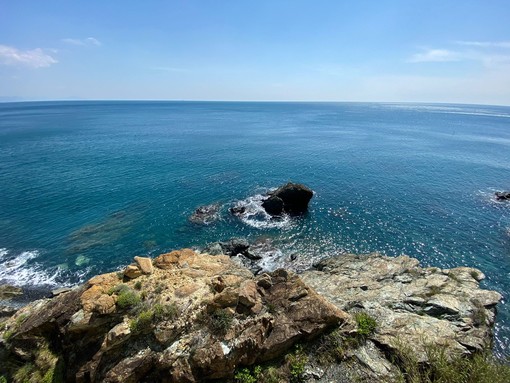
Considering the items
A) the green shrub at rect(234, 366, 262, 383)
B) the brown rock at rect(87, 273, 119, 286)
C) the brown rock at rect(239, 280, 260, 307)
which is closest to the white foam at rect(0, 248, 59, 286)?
the brown rock at rect(87, 273, 119, 286)

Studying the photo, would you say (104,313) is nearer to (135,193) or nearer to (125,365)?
(125,365)

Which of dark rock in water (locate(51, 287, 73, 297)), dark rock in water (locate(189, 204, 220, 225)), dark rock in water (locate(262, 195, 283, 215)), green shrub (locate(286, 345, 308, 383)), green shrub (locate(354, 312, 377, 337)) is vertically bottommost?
dark rock in water (locate(51, 287, 73, 297))

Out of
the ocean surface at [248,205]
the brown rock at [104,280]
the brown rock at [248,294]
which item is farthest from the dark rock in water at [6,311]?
the brown rock at [248,294]

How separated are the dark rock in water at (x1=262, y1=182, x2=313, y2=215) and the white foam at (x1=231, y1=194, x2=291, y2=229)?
1.28 metres

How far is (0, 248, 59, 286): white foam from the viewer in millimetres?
37034

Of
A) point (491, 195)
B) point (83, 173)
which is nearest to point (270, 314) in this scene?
point (491, 195)

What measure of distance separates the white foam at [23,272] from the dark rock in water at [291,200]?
32.8 m

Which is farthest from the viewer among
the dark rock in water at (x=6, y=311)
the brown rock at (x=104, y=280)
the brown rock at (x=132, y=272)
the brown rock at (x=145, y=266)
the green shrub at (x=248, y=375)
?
the dark rock in water at (x=6, y=311)

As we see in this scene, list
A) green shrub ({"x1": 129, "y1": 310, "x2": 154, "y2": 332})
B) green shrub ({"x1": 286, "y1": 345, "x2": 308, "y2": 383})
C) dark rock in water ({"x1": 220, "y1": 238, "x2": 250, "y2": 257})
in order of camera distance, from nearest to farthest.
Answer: green shrub ({"x1": 286, "y1": 345, "x2": 308, "y2": 383}), green shrub ({"x1": 129, "y1": 310, "x2": 154, "y2": 332}), dark rock in water ({"x1": 220, "y1": 238, "x2": 250, "y2": 257})

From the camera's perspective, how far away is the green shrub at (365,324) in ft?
56.1

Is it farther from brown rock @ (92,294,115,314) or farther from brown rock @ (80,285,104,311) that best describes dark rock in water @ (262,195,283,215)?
brown rock @ (92,294,115,314)

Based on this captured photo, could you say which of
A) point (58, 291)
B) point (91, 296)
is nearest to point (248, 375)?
point (91, 296)

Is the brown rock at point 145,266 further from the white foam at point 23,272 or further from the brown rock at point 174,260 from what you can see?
the white foam at point 23,272

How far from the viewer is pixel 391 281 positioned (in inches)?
1071
